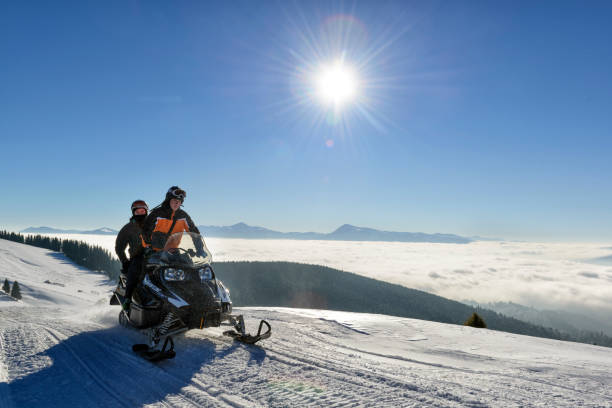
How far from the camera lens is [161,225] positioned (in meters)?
6.22

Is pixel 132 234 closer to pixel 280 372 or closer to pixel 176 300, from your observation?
pixel 176 300

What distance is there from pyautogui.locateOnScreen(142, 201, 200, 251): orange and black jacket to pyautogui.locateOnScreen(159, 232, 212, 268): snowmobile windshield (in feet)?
0.45

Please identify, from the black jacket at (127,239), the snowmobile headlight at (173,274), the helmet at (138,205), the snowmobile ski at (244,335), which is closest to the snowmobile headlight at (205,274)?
the snowmobile headlight at (173,274)

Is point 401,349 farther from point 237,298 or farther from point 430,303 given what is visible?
point 430,303

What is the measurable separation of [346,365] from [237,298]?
11245cm

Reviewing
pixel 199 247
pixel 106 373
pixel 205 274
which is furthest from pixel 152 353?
pixel 199 247

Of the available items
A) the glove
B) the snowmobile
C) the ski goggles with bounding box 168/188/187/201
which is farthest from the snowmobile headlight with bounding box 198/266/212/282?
the ski goggles with bounding box 168/188/187/201

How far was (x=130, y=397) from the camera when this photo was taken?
3.55 m

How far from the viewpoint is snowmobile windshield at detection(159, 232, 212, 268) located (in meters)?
5.73

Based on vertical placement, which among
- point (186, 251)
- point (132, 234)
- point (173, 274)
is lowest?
point (173, 274)

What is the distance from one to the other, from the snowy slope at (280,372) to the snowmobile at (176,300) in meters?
0.29

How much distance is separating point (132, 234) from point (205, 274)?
2166 mm

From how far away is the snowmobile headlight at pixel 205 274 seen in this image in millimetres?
5699

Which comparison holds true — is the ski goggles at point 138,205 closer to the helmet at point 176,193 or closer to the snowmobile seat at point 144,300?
the helmet at point 176,193
